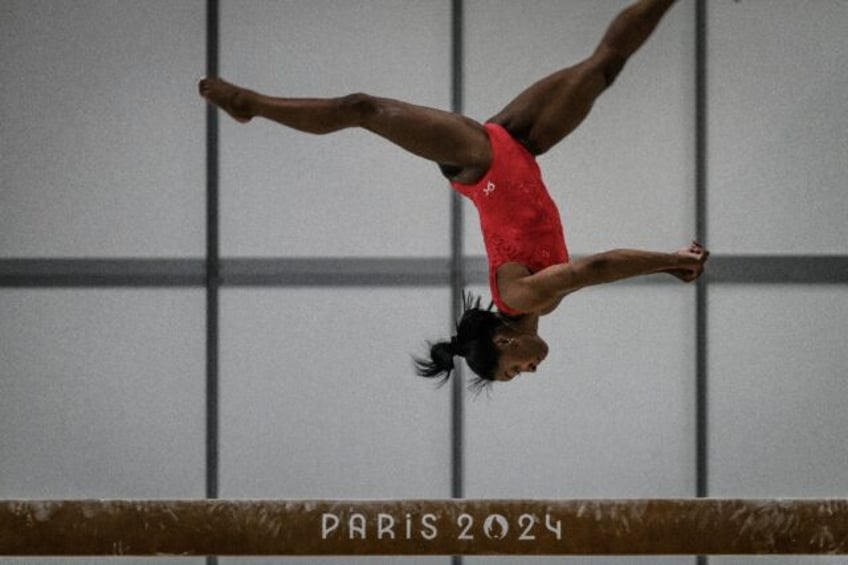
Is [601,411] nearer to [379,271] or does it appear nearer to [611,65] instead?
[379,271]

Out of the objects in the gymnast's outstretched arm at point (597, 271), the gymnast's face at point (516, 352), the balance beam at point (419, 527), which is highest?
the gymnast's outstretched arm at point (597, 271)

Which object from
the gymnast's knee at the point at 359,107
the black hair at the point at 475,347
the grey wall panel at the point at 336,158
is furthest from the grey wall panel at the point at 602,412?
the gymnast's knee at the point at 359,107

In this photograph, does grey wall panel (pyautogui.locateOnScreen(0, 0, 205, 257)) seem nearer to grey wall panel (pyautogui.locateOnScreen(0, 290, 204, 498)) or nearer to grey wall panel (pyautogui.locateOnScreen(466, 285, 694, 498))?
grey wall panel (pyautogui.locateOnScreen(0, 290, 204, 498))

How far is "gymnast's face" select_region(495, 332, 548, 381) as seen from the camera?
393 centimetres

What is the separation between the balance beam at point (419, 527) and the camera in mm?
3961

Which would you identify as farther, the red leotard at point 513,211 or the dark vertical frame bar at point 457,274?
the dark vertical frame bar at point 457,274

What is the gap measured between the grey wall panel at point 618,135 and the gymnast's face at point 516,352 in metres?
2.12

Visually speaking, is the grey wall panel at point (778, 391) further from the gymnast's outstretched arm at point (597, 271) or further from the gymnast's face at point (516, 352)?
the gymnast's outstretched arm at point (597, 271)

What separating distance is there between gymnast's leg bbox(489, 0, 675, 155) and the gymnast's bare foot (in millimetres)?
1199

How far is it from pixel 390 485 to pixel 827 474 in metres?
2.46

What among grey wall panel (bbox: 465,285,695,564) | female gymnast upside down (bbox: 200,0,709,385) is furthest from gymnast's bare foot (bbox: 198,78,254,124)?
A: grey wall panel (bbox: 465,285,695,564)

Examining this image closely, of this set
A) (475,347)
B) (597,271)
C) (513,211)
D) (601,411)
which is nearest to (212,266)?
(601,411)

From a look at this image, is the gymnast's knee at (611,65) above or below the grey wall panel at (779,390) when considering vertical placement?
above

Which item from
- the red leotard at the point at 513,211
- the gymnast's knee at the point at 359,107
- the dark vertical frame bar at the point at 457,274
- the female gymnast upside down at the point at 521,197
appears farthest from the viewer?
the dark vertical frame bar at the point at 457,274
